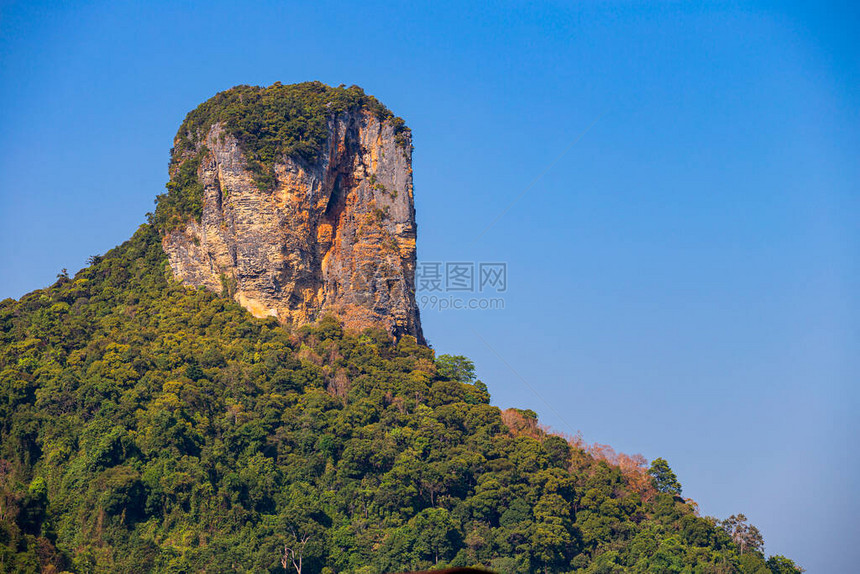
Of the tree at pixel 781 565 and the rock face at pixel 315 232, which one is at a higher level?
the rock face at pixel 315 232

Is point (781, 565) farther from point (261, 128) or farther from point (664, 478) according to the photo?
point (261, 128)

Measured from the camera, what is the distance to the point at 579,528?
5531 cm

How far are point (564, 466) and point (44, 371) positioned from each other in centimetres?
2444

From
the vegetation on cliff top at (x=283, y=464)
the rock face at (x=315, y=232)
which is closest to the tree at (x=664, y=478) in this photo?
the vegetation on cliff top at (x=283, y=464)

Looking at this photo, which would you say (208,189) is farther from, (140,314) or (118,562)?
(118,562)

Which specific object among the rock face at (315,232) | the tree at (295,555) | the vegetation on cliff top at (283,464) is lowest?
the tree at (295,555)

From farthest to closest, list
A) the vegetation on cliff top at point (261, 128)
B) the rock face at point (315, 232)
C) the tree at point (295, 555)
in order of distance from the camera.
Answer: the vegetation on cliff top at point (261, 128) → the rock face at point (315, 232) → the tree at point (295, 555)

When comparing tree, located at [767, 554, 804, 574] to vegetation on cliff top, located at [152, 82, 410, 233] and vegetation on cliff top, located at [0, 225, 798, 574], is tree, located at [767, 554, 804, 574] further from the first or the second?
vegetation on cliff top, located at [152, 82, 410, 233]

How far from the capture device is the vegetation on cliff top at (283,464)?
49500 millimetres

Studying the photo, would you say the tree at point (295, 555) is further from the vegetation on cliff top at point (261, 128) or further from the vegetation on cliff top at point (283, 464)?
the vegetation on cliff top at point (261, 128)

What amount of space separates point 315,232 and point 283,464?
46.8 ft

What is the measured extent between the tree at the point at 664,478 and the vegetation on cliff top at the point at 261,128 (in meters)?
21.4

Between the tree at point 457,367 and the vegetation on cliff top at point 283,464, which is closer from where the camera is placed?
the vegetation on cliff top at point 283,464

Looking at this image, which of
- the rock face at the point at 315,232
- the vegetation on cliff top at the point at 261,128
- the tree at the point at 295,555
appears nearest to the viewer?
the tree at the point at 295,555
